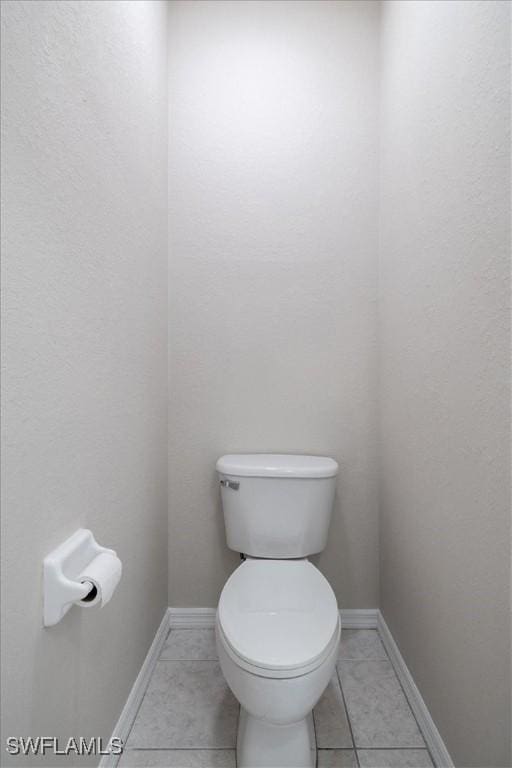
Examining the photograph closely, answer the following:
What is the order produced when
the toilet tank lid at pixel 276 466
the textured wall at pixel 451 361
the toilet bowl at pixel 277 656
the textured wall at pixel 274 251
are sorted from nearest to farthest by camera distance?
the textured wall at pixel 451 361
the toilet bowl at pixel 277 656
the toilet tank lid at pixel 276 466
the textured wall at pixel 274 251

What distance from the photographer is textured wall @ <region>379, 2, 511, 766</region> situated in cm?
93

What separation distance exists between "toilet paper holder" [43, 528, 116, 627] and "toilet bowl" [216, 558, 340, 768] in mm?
437

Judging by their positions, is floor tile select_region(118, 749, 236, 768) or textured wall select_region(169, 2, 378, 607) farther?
textured wall select_region(169, 2, 378, 607)

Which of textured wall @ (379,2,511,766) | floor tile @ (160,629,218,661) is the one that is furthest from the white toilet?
floor tile @ (160,629,218,661)

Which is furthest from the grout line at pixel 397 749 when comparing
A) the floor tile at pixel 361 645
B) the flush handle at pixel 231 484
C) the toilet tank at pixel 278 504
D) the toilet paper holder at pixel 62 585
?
the toilet paper holder at pixel 62 585

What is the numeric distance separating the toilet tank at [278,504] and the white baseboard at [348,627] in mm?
450

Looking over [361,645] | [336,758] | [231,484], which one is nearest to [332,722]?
[336,758]

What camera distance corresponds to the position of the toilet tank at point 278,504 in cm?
160

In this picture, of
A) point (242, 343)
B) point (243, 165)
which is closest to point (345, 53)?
point (243, 165)

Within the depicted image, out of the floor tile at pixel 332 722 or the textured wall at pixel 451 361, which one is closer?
the textured wall at pixel 451 361

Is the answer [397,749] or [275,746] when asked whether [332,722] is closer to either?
[397,749]

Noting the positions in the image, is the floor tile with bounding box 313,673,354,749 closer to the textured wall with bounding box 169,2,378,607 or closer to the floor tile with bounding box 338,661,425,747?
the floor tile with bounding box 338,661,425,747

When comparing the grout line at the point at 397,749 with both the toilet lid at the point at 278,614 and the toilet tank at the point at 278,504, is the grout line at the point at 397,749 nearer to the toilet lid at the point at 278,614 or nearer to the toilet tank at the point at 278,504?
the toilet lid at the point at 278,614

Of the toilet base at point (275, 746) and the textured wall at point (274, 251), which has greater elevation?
the textured wall at point (274, 251)
